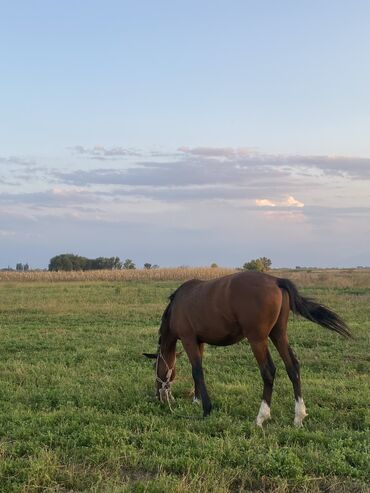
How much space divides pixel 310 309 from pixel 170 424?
2380 millimetres

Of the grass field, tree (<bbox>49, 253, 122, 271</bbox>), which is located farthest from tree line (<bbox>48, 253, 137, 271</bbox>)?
the grass field

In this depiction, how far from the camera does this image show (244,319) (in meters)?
6.14

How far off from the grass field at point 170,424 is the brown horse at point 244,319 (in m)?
0.39

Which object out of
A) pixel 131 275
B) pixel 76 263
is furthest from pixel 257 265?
pixel 76 263

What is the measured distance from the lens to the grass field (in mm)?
4223

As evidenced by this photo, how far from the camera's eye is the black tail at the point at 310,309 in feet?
20.8

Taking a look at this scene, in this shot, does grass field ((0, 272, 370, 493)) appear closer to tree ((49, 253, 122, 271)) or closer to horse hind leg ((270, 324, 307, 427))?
horse hind leg ((270, 324, 307, 427))

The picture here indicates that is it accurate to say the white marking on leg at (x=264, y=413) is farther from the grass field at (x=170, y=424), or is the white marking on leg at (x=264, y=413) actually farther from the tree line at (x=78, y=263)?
the tree line at (x=78, y=263)

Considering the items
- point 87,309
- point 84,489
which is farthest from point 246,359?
point 87,309

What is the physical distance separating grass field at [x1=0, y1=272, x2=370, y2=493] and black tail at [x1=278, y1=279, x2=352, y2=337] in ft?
3.28

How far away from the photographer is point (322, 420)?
5.94 meters

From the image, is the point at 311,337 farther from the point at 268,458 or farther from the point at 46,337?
the point at 268,458

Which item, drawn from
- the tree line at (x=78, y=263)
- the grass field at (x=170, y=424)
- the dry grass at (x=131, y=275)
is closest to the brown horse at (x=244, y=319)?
the grass field at (x=170, y=424)

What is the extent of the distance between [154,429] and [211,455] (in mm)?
1115
